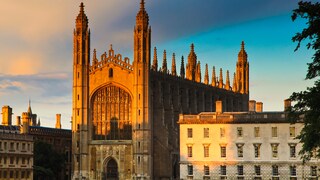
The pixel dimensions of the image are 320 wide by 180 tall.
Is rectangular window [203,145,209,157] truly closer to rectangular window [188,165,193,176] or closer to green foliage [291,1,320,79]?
rectangular window [188,165,193,176]

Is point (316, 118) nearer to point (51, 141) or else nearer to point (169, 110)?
point (169, 110)

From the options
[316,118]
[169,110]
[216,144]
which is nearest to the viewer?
[316,118]

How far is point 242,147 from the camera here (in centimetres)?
10894

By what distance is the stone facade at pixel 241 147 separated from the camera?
10619 centimetres

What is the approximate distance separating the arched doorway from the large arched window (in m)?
3.75

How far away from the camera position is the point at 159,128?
12912 cm

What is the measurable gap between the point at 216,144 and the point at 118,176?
74.3 feet

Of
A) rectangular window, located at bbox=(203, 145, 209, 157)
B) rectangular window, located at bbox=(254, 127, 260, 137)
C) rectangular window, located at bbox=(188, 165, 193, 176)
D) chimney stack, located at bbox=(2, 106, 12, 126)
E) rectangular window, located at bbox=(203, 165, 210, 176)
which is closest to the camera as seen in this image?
rectangular window, located at bbox=(254, 127, 260, 137)

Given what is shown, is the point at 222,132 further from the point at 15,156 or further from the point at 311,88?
the point at 311,88

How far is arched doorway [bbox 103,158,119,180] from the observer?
128 m

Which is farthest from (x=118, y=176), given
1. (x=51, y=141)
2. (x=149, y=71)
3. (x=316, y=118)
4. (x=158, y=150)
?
(x=316, y=118)

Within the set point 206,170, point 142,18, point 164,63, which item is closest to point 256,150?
point 206,170

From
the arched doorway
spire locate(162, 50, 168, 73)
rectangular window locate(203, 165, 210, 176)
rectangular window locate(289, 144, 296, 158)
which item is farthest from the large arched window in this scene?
rectangular window locate(289, 144, 296, 158)

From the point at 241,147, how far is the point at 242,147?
14 centimetres
